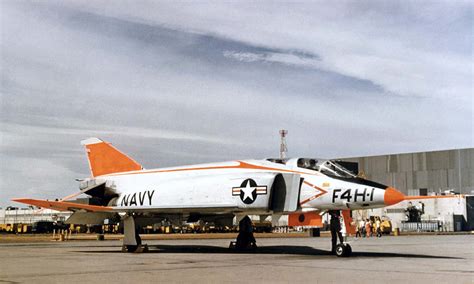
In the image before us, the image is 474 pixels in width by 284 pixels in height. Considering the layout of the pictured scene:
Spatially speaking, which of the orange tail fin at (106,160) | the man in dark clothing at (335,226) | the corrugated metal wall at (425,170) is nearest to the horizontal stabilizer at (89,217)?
the orange tail fin at (106,160)

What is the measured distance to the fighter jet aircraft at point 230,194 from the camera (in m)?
14.6

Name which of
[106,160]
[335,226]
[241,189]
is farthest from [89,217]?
[335,226]

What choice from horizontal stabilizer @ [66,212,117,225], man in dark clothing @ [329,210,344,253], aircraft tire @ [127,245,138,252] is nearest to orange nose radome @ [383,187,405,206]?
man in dark clothing @ [329,210,344,253]

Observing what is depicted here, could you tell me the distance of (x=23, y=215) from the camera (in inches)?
3511

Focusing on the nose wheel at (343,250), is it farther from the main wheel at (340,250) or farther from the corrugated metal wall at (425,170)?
the corrugated metal wall at (425,170)

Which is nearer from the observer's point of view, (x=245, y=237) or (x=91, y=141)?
(x=245, y=237)

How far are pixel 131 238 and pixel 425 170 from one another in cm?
7224

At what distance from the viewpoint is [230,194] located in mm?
16078

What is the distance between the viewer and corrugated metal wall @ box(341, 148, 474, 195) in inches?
3066

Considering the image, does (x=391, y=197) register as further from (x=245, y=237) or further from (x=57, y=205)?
(x=57, y=205)

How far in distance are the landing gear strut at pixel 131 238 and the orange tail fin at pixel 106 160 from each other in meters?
4.16

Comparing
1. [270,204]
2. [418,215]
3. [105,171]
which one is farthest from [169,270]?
[418,215]

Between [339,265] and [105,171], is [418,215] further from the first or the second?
[339,265]

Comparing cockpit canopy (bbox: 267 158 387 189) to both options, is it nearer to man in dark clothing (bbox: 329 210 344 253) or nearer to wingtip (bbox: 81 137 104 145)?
man in dark clothing (bbox: 329 210 344 253)
